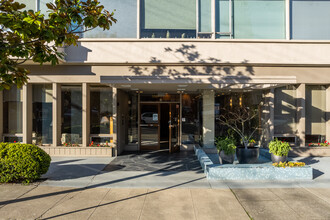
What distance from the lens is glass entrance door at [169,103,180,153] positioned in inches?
436

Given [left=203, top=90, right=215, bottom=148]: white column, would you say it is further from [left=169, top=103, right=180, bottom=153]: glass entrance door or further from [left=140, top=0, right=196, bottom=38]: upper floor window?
[left=140, top=0, right=196, bottom=38]: upper floor window

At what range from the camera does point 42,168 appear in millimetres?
6445

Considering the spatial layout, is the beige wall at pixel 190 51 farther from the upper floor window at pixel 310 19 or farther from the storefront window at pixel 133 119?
the storefront window at pixel 133 119

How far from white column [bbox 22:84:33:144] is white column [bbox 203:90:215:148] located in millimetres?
7730

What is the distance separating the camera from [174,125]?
1134 cm

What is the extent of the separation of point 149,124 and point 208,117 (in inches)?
115

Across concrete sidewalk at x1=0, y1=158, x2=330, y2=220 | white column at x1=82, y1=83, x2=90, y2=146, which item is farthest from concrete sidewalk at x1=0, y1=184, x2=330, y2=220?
white column at x1=82, y1=83, x2=90, y2=146

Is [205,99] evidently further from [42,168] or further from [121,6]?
[42,168]

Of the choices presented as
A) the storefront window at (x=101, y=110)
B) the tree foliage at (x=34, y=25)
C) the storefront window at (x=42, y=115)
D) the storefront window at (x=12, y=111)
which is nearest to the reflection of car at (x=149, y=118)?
the storefront window at (x=101, y=110)

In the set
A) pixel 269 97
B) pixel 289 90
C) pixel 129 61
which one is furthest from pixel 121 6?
pixel 289 90

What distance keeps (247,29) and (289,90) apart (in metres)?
3.29

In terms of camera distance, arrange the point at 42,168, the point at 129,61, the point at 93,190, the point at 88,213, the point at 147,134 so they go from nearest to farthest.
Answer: the point at 88,213
the point at 93,190
the point at 42,168
the point at 129,61
the point at 147,134

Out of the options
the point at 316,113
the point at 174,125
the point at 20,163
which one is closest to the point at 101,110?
the point at 174,125

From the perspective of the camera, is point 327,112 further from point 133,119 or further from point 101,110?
point 101,110
